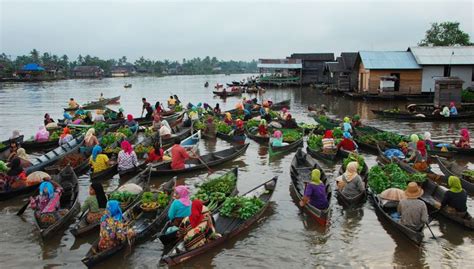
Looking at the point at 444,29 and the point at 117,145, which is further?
the point at 444,29

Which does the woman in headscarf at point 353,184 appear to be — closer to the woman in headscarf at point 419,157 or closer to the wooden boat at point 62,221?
the woman in headscarf at point 419,157

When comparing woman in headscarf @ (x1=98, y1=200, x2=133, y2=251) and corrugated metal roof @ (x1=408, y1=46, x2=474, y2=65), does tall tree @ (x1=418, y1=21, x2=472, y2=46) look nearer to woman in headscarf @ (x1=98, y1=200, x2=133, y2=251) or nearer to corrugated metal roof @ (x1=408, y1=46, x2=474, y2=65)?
corrugated metal roof @ (x1=408, y1=46, x2=474, y2=65)

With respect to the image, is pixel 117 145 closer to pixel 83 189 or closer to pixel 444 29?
pixel 83 189

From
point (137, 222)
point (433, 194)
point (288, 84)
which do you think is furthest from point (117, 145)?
point (288, 84)

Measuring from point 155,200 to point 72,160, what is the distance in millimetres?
5585

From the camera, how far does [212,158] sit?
49.5ft

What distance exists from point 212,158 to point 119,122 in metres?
9.39

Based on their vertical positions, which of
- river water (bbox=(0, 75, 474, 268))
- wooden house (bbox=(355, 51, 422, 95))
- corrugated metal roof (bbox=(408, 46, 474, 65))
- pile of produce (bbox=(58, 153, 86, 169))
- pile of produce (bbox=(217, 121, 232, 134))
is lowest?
river water (bbox=(0, 75, 474, 268))

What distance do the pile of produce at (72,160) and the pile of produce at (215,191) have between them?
18.4 feet

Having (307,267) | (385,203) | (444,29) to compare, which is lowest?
(307,267)

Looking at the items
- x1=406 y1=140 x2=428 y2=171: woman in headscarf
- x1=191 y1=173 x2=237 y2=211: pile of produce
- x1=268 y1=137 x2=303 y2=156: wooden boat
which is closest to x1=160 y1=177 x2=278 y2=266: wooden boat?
x1=191 y1=173 x2=237 y2=211: pile of produce

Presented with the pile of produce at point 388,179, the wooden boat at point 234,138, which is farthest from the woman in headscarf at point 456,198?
the wooden boat at point 234,138

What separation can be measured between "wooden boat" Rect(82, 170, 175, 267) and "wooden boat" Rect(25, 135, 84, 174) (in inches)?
217

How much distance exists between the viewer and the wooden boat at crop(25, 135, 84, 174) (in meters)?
13.3
